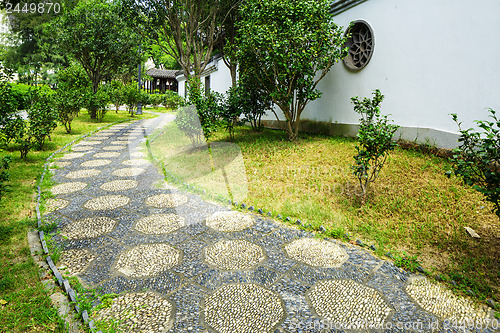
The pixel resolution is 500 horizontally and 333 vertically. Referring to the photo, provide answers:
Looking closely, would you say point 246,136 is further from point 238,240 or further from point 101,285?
point 101,285

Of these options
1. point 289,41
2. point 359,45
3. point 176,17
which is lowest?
point 289,41

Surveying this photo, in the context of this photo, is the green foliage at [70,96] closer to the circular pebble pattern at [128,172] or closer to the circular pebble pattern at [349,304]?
the circular pebble pattern at [128,172]

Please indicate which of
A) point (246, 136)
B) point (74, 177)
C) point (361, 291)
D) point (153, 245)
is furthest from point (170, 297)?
point (246, 136)

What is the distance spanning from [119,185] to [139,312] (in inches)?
129

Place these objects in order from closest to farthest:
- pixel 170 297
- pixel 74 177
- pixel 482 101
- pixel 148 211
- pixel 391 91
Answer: pixel 170 297 < pixel 148 211 < pixel 482 101 < pixel 74 177 < pixel 391 91

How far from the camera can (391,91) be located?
6.00m

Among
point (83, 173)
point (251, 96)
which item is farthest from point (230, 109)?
point (83, 173)

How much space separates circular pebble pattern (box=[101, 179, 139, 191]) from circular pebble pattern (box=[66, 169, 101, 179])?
2.39 ft

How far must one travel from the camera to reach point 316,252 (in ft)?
9.32

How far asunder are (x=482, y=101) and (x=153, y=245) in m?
5.13

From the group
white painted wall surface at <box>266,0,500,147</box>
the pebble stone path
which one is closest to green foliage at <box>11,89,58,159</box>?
the pebble stone path

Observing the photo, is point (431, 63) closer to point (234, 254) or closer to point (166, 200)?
point (234, 254)

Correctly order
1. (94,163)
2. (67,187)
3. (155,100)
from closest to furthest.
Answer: (67,187) < (94,163) < (155,100)

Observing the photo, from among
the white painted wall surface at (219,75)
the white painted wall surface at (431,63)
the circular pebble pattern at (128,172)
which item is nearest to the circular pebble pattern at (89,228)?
the circular pebble pattern at (128,172)
